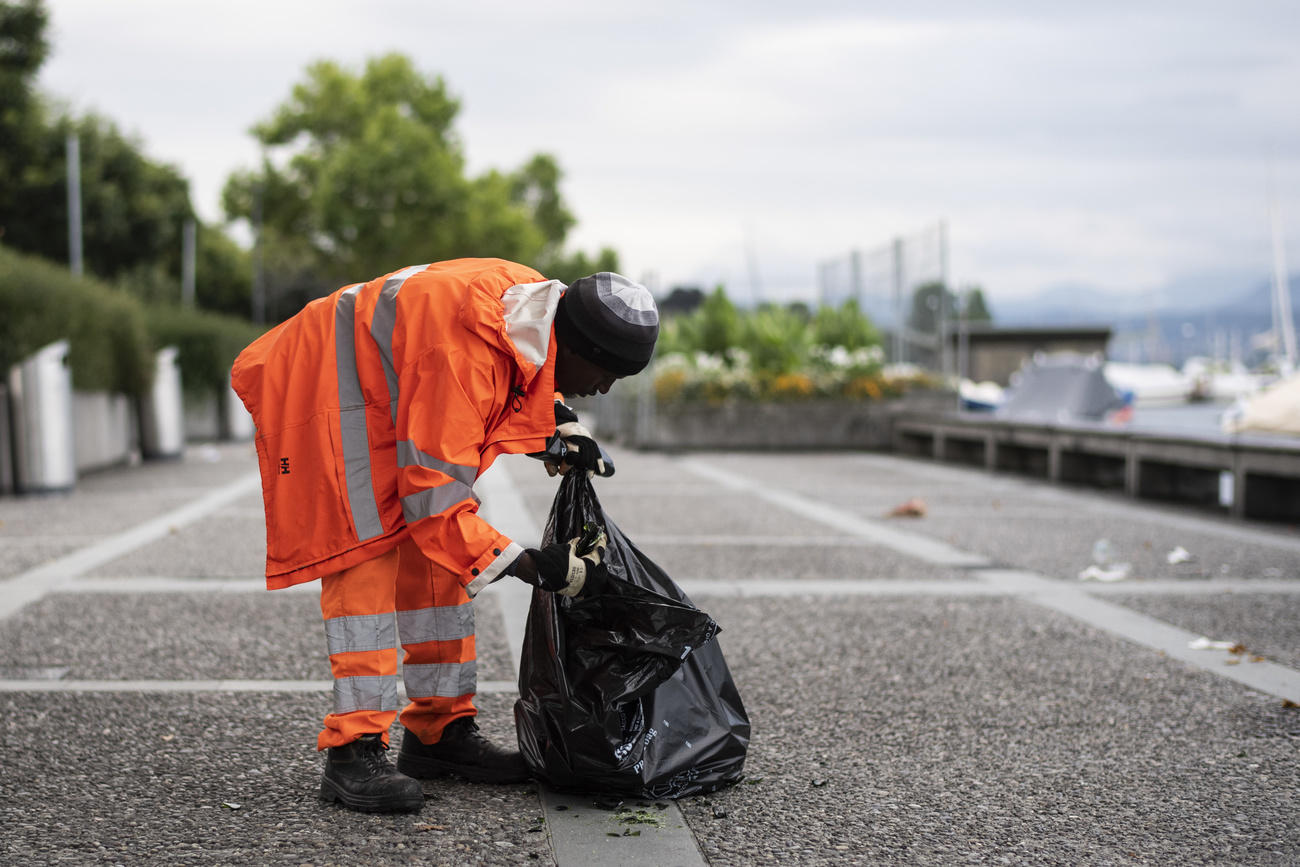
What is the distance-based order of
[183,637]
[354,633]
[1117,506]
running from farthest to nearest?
[1117,506] → [183,637] → [354,633]

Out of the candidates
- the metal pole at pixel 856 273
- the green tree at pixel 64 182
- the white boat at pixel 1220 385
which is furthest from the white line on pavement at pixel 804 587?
the white boat at pixel 1220 385

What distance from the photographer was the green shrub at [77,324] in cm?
1142

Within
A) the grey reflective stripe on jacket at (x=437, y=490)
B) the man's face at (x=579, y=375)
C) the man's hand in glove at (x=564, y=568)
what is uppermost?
the man's face at (x=579, y=375)

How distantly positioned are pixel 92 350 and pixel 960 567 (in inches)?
420

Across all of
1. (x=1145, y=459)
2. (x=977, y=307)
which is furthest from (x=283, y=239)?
(x=1145, y=459)

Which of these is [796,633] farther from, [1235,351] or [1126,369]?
[1235,351]

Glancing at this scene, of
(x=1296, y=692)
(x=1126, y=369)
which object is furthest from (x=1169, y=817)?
(x=1126, y=369)

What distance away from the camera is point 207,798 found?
10.3 feet

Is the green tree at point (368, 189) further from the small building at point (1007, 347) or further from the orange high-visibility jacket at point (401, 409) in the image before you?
the orange high-visibility jacket at point (401, 409)

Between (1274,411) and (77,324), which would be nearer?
(1274,411)

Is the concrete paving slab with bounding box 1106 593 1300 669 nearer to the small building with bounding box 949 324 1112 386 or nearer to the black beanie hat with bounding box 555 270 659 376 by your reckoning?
the black beanie hat with bounding box 555 270 659 376

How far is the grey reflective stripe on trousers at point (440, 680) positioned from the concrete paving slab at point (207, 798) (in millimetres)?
266

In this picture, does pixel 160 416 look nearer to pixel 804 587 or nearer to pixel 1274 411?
pixel 804 587

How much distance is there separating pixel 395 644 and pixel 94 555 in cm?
502
